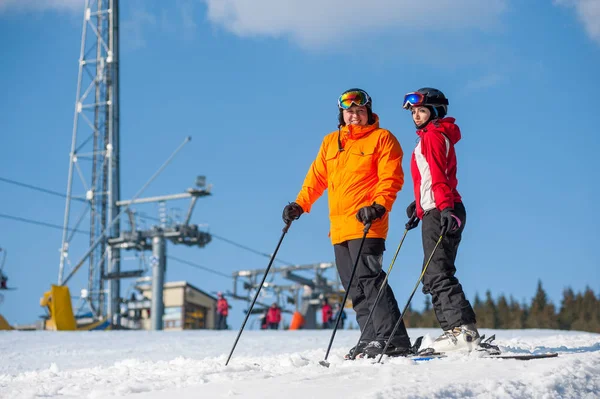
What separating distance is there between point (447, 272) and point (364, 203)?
0.75 meters

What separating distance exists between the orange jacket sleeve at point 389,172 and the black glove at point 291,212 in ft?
2.38

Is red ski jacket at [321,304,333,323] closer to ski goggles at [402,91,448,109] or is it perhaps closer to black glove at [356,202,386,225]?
ski goggles at [402,91,448,109]

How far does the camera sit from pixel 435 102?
5359 millimetres

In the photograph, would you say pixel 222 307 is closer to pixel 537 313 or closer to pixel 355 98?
pixel 355 98

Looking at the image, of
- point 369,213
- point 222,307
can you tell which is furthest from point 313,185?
point 222,307

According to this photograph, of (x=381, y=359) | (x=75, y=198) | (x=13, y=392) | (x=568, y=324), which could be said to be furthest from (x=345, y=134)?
(x=568, y=324)

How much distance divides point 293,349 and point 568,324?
8407 cm

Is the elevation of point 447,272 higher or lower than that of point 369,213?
lower

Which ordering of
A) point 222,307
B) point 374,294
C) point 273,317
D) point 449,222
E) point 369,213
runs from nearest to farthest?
point 449,222 → point 369,213 → point 374,294 → point 273,317 → point 222,307

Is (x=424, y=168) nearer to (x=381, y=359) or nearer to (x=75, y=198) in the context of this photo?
(x=381, y=359)

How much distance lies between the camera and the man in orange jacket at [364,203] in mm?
5219

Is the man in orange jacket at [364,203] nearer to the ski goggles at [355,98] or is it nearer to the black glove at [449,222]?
the ski goggles at [355,98]

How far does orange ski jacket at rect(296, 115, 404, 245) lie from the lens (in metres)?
5.29

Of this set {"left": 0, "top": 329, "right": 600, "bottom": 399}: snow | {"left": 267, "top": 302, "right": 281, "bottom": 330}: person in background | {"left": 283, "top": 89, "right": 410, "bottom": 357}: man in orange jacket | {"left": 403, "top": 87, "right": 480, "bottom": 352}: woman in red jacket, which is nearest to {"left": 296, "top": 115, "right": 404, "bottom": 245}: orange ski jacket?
{"left": 283, "top": 89, "right": 410, "bottom": 357}: man in orange jacket
